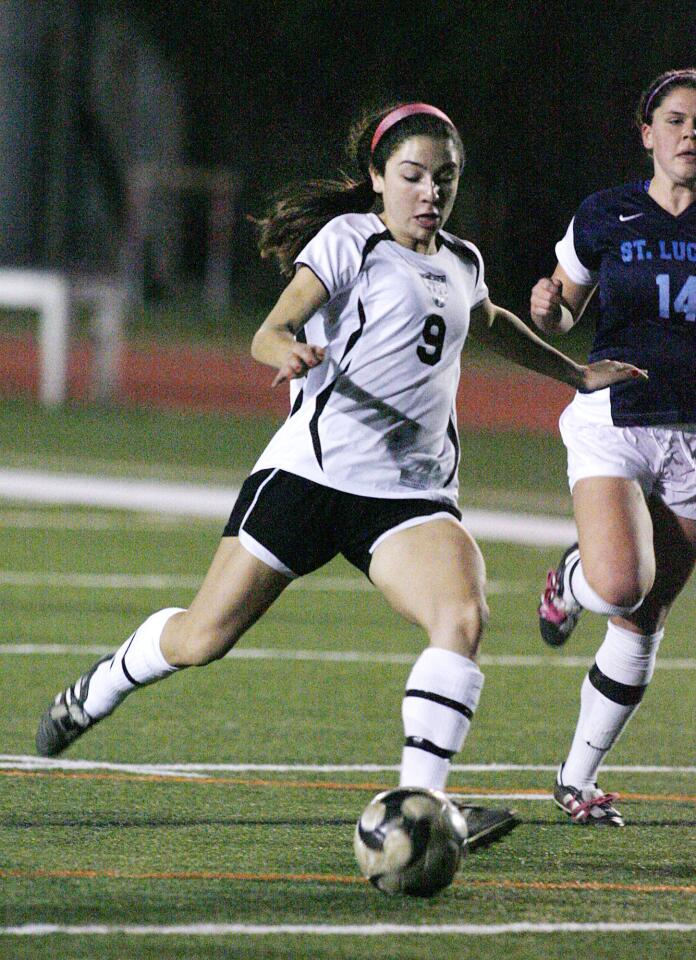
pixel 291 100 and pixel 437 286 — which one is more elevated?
pixel 437 286

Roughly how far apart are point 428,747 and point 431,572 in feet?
1.54

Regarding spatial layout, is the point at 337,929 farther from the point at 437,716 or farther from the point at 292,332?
the point at 292,332

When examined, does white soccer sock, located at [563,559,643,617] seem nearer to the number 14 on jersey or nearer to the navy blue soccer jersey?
the navy blue soccer jersey

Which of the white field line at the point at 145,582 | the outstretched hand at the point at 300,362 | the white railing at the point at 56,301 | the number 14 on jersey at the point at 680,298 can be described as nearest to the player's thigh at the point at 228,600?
the outstretched hand at the point at 300,362

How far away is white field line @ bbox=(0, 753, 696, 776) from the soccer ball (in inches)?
68.9

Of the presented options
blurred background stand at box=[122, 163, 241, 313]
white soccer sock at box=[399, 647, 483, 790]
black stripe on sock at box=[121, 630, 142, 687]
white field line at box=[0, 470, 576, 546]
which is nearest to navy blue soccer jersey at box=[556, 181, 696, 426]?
white soccer sock at box=[399, 647, 483, 790]

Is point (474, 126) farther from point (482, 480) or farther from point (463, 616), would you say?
point (463, 616)

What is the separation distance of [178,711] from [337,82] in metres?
35.1

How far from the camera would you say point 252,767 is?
660 cm

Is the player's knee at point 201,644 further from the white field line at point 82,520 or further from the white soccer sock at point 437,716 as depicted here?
the white field line at point 82,520

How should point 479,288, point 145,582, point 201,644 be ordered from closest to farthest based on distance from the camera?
point 201,644 → point 479,288 → point 145,582

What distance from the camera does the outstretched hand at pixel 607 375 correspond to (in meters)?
5.68

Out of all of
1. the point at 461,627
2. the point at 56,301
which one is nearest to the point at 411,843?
the point at 461,627

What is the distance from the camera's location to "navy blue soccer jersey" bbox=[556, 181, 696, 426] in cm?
575
